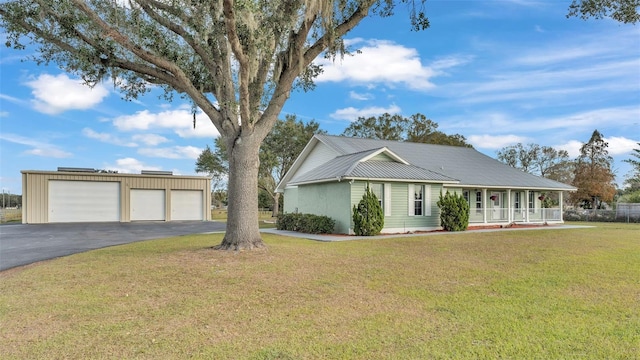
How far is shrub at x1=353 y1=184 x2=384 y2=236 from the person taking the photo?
16422 mm

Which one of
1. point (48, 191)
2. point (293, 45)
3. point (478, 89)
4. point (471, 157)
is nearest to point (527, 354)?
point (293, 45)

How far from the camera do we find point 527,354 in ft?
12.9

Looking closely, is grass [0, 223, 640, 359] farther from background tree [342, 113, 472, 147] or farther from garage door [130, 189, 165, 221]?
background tree [342, 113, 472, 147]

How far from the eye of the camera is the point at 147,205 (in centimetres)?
2867

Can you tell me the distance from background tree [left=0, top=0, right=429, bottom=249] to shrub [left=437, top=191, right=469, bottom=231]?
10.0 metres

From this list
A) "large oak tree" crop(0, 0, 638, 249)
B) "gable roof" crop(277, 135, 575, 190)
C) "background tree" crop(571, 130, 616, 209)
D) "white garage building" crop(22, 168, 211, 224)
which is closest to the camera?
"large oak tree" crop(0, 0, 638, 249)

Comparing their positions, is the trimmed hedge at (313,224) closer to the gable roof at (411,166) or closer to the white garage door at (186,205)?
the gable roof at (411,166)

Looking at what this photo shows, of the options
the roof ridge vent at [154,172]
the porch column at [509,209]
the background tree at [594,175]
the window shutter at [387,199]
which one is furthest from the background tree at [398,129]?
the window shutter at [387,199]

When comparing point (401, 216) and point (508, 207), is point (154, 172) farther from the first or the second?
point (508, 207)

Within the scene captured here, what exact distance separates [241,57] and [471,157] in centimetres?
2103

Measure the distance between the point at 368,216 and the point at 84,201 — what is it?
67.4ft

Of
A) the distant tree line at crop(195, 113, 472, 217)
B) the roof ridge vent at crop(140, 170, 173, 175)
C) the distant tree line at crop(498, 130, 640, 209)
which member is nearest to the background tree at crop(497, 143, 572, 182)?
the distant tree line at crop(498, 130, 640, 209)

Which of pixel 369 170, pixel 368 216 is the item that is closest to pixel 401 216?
Answer: pixel 368 216

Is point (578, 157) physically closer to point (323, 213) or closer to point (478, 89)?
point (478, 89)
